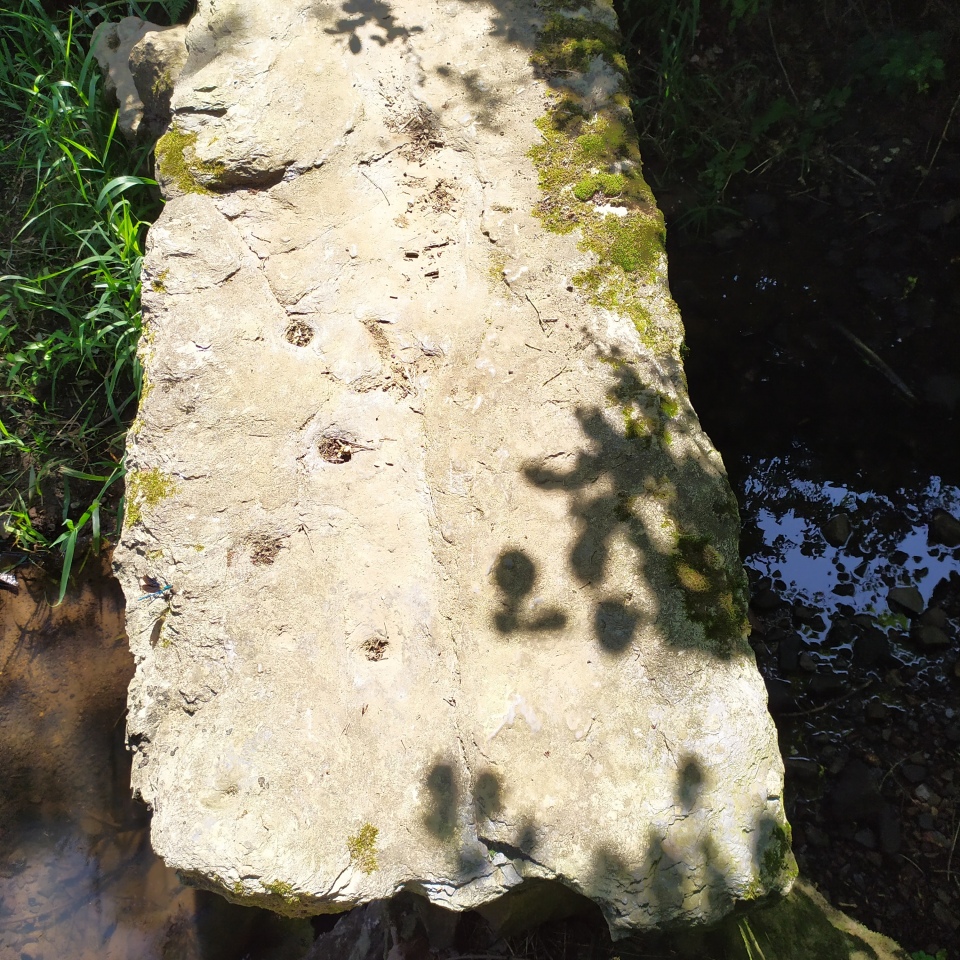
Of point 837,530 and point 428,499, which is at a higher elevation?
point 428,499

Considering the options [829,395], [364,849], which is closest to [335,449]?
[364,849]

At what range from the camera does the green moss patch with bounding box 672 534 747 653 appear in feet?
6.47

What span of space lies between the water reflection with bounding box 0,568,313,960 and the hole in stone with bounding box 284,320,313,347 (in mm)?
1548

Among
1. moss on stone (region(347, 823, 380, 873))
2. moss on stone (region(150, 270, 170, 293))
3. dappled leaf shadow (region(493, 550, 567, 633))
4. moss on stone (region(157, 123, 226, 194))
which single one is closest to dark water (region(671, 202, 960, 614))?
dappled leaf shadow (region(493, 550, 567, 633))

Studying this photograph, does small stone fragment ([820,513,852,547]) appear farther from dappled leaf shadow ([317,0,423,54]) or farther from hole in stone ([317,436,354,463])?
dappled leaf shadow ([317,0,423,54])

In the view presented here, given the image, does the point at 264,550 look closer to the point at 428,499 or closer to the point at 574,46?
the point at 428,499

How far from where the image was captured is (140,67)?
3182 mm

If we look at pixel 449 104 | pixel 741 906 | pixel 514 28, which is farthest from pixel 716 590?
pixel 514 28

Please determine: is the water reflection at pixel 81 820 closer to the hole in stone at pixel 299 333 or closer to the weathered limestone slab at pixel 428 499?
the weathered limestone slab at pixel 428 499

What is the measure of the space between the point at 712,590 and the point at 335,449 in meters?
1.09

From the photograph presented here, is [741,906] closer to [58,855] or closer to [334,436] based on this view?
[334,436]

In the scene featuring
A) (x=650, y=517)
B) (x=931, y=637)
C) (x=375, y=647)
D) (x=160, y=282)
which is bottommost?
(x=931, y=637)

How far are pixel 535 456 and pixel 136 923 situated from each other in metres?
2.27

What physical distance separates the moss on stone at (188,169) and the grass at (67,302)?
692 mm
